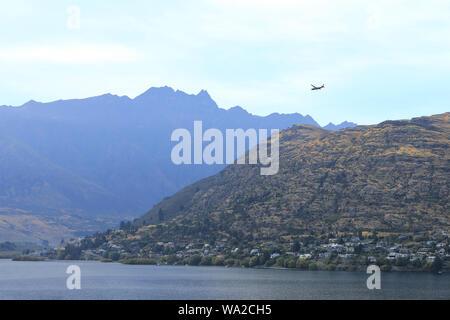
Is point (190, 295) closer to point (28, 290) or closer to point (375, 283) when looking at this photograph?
point (28, 290)

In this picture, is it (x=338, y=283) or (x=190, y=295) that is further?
(x=338, y=283)

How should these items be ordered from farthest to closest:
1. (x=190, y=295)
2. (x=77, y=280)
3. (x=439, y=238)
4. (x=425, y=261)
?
(x=439, y=238) → (x=425, y=261) → (x=77, y=280) → (x=190, y=295)
